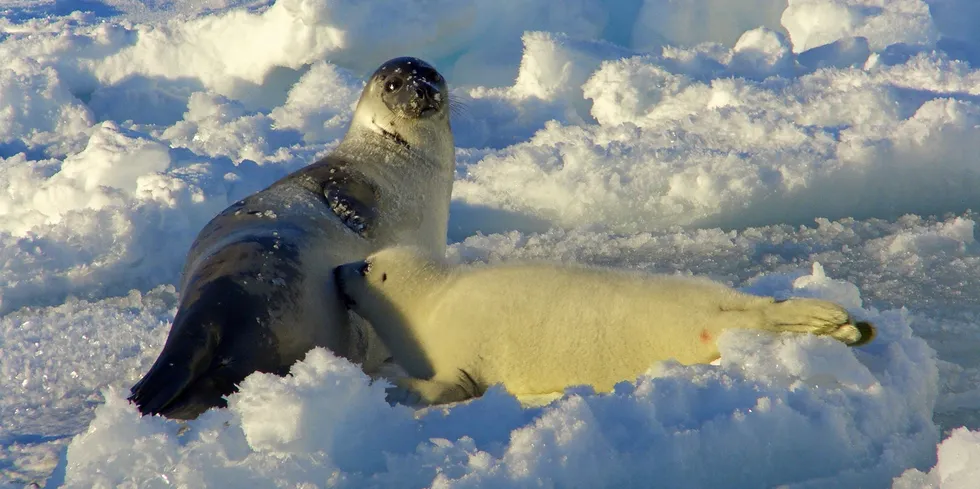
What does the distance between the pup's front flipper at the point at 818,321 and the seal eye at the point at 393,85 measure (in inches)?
Answer: 107

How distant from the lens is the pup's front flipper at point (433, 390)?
252 cm

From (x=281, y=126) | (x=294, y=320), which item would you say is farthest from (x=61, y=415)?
(x=281, y=126)

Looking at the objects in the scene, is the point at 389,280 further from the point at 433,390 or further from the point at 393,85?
the point at 393,85

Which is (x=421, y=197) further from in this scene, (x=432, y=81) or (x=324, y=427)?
(x=324, y=427)

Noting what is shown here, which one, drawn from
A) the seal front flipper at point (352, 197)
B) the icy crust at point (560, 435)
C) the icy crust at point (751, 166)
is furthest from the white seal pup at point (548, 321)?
the icy crust at point (751, 166)

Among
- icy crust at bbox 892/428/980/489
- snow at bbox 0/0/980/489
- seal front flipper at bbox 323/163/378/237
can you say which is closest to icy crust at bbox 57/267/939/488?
snow at bbox 0/0/980/489

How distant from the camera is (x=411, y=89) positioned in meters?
4.70

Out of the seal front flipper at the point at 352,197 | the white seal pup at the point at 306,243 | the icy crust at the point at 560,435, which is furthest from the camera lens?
the seal front flipper at the point at 352,197

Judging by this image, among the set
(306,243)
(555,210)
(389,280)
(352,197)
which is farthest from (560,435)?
(555,210)

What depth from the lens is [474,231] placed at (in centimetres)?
545

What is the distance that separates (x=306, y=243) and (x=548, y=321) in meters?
1.05

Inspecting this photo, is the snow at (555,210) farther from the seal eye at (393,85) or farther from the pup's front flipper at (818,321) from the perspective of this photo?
the seal eye at (393,85)

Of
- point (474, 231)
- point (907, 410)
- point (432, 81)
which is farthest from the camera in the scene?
point (474, 231)

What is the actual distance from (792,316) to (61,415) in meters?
2.17
